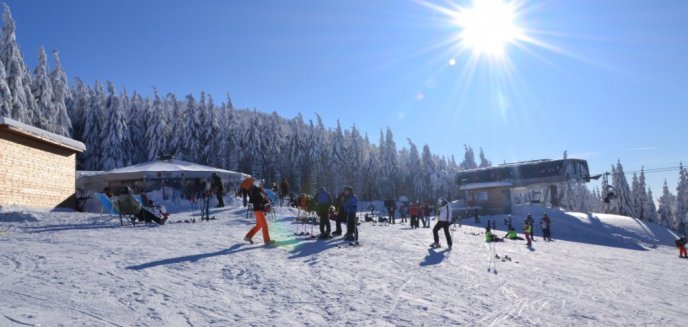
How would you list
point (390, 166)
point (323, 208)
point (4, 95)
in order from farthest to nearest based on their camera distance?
point (390, 166), point (4, 95), point (323, 208)

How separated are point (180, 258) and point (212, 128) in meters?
47.1

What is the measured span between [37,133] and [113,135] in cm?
2772

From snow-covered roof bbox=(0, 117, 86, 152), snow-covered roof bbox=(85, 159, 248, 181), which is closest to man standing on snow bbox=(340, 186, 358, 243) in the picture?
snow-covered roof bbox=(0, 117, 86, 152)

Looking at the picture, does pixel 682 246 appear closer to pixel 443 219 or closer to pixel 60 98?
pixel 443 219

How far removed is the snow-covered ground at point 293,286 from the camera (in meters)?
4.70

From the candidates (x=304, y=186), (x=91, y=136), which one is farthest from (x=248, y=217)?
(x=304, y=186)

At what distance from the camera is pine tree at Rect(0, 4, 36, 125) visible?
92.8ft

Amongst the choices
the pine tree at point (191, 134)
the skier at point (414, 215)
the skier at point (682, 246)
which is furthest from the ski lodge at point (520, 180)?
the pine tree at point (191, 134)

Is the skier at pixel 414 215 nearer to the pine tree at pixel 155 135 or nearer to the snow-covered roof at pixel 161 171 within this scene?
the snow-covered roof at pixel 161 171

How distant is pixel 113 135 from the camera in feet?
141

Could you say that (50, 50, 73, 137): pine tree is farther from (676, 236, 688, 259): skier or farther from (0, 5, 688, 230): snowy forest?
(676, 236, 688, 259): skier

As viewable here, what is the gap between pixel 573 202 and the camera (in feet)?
256

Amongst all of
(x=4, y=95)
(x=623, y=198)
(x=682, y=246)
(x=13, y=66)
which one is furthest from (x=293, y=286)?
(x=623, y=198)

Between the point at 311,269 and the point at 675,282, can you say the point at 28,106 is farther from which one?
the point at 675,282
